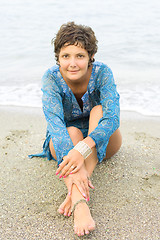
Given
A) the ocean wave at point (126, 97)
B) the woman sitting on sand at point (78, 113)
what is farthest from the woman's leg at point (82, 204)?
the ocean wave at point (126, 97)

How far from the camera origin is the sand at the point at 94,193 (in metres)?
2.02

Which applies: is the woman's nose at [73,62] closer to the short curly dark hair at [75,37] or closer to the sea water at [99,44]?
the short curly dark hair at [75,37]

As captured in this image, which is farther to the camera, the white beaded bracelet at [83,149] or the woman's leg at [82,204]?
the white beaded bracelet at [83,149]

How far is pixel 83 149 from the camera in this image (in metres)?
2.16

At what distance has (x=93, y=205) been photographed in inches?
90.0

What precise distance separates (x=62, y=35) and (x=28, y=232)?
1.48 m

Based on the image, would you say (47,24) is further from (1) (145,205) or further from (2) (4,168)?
(1) (145,205)

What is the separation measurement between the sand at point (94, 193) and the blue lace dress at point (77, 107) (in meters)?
0.32

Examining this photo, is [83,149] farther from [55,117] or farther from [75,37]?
[75,37]

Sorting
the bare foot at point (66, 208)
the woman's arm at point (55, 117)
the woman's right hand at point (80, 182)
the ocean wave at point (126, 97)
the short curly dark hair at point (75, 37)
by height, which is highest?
the short curly dark hair at point (75, 37)

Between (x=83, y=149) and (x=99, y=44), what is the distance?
755 centimetres

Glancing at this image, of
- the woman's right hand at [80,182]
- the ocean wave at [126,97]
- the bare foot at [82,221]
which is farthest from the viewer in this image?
the ocean wave at [126,97]

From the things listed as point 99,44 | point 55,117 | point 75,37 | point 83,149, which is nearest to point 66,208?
point 83,149

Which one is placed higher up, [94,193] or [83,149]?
[83,149]
